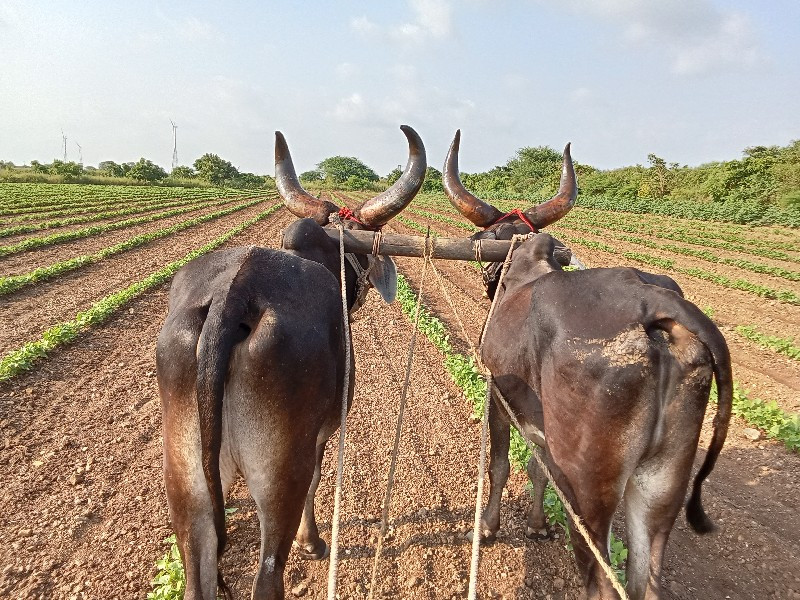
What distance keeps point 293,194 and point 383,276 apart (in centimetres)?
112

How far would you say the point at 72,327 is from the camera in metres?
8.34

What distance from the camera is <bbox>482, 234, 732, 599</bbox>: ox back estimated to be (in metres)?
2.46

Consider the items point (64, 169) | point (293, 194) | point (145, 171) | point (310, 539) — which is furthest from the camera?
point (145, 171)

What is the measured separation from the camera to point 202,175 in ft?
285

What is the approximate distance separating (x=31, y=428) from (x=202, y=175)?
90302mm

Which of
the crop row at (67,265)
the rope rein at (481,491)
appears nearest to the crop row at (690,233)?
the rope rein at (481,491)

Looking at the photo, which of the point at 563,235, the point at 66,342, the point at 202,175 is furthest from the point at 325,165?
the point at 66,342

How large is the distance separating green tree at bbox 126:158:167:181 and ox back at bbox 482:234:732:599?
8111cm

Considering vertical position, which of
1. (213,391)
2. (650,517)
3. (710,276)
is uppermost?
(213,391)

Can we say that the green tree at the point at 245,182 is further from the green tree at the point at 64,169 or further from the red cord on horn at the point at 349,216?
the red cord on horn at the point at 349,216

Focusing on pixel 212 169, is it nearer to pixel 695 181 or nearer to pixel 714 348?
pixel 695 181

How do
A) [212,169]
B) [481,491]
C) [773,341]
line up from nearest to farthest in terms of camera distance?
1. [481,491]
2. [773,341]
3. [212,169]

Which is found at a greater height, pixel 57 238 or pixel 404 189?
pixel 404 189

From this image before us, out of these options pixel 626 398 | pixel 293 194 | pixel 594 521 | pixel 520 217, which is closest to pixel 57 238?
pixel 293 194
